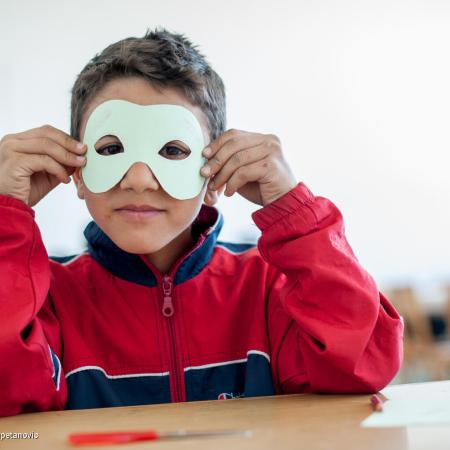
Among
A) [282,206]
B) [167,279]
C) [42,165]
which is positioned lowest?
[167,279]

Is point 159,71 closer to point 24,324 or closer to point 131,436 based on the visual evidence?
point 24,324

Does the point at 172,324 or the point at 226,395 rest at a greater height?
the point at 172,324

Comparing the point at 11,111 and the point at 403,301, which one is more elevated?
the point at 11,111

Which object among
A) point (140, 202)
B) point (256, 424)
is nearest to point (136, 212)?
point (140, 202)

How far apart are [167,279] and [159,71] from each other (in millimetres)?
408

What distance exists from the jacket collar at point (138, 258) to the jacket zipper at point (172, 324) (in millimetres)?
12

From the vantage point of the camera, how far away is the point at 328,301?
109 cm

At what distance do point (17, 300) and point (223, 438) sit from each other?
1.58 feet

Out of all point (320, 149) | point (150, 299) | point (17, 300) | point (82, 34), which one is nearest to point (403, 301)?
point (320, 149)

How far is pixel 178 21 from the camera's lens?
4.09 m

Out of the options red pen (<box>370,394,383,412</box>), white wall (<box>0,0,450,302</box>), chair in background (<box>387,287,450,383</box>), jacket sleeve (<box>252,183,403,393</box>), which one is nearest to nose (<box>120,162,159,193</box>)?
jacket sleeve (<box>252,183,403,393</box>)

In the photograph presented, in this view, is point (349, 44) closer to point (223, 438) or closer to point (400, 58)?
point (400, 58)

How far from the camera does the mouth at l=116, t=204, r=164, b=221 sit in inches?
46.7

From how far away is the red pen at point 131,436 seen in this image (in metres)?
0.75
